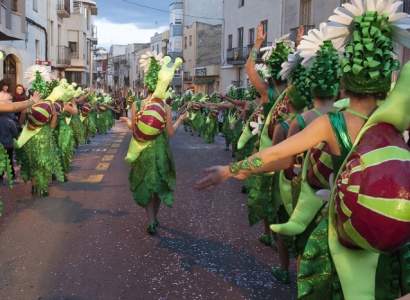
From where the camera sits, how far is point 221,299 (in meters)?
4.40

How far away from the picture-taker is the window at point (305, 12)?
26922 millimetres

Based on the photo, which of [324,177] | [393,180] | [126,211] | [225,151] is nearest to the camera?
[393,180]

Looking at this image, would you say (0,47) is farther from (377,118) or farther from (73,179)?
(377,118)

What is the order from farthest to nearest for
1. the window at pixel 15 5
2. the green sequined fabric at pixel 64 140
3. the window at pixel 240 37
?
the window at pixel 240 37, the window at pixel 15 5, the green sequined fabric at pixel 64 140

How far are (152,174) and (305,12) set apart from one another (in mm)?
22831

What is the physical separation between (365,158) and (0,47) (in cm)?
2189

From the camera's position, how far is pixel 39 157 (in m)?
8.21

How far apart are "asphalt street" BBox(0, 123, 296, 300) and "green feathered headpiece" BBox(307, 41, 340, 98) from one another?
5.82 ft

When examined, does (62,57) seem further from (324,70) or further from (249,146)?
(324,70)

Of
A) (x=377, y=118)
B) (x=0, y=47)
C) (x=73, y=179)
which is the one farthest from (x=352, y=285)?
(x=0, y=47)

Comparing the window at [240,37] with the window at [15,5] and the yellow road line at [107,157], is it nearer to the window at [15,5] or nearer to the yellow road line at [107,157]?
the window at [15,5]

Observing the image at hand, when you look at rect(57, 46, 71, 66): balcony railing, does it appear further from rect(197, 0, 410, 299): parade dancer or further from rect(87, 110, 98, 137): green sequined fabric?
rect(197, 0, 410, 299): parade dancer

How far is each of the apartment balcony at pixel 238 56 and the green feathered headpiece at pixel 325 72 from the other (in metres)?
32.1

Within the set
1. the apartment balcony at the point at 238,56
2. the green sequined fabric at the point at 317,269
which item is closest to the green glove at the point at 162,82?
the green sequined fabric at the point at 317,269
